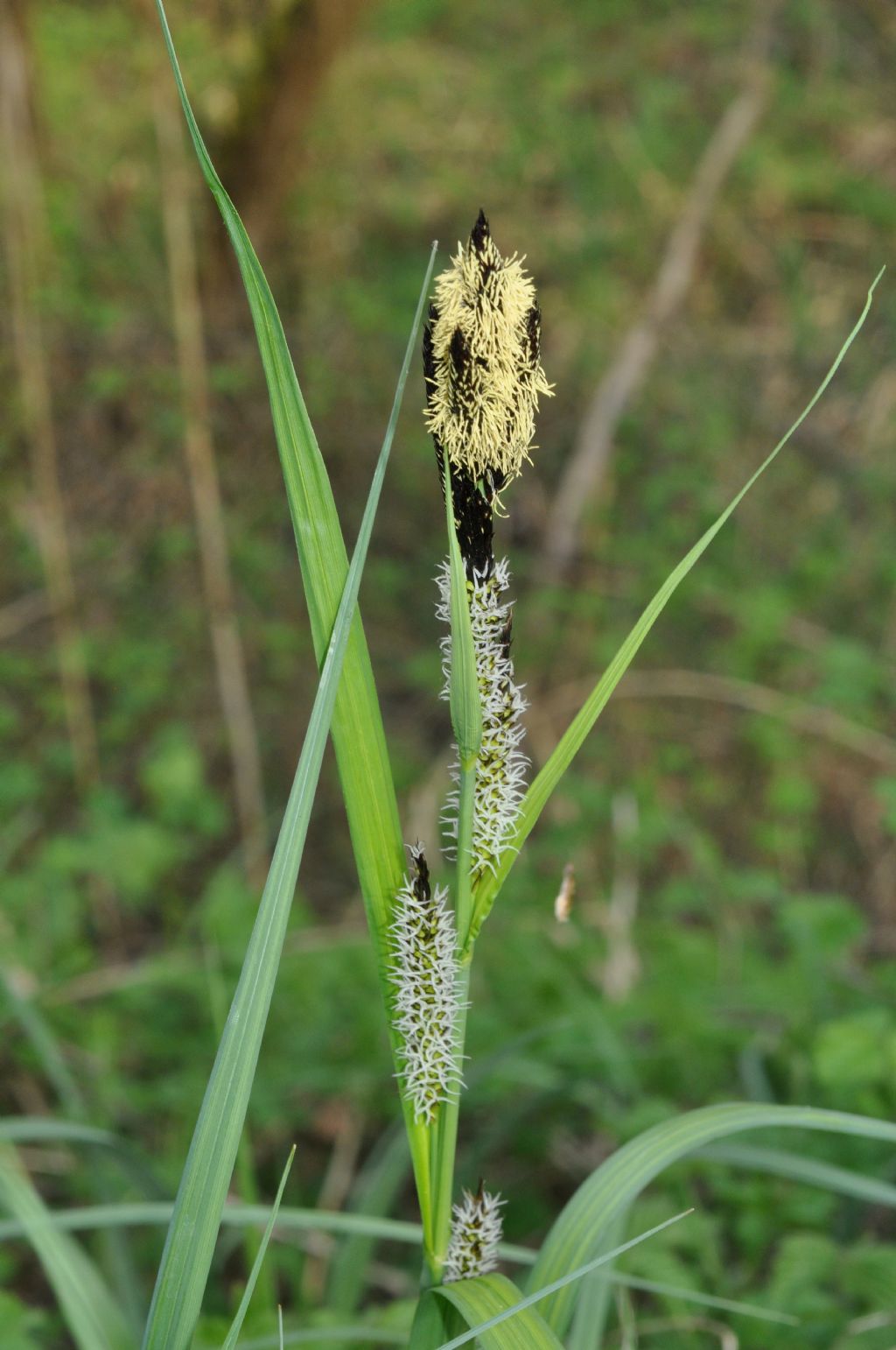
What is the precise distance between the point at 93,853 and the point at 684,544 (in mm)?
2443

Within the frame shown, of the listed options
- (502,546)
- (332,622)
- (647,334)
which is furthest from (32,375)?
(332,622)

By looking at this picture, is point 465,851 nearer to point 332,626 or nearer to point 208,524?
point 332,626

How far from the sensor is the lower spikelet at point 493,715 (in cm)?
71

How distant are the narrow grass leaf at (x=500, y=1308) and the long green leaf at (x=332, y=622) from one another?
0.22 m

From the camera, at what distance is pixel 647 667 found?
4.05 m

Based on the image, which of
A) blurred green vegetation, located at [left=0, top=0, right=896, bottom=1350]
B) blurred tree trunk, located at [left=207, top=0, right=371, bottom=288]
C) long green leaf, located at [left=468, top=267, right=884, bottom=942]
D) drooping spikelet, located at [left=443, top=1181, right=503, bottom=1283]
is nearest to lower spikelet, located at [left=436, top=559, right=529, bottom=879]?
long green leaf, located at [left=468, top=267, right=884, bottom=942]

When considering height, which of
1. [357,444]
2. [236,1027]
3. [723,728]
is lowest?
[236,1027]

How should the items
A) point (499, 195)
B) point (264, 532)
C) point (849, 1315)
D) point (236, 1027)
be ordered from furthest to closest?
point (499, 195) < point (264, 532) < point (849, 1315) < point (236, 1027)

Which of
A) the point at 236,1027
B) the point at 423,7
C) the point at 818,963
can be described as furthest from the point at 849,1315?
the point at 423,7

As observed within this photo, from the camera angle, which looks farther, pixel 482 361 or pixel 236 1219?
pixel 236 1219

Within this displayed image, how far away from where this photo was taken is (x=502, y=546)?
4.35 metres

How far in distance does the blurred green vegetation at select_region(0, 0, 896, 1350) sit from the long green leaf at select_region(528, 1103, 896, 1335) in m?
1.24

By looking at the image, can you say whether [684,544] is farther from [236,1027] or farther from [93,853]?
[236,1027]

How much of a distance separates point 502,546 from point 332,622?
3663mm
